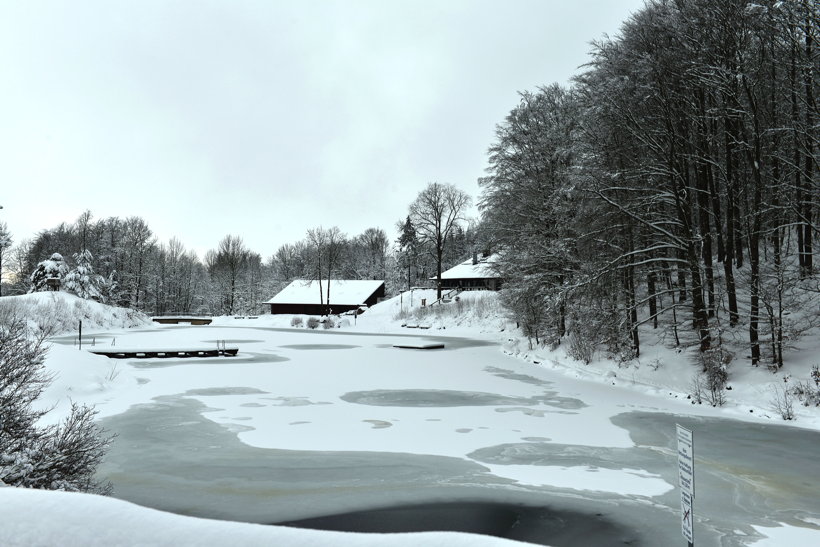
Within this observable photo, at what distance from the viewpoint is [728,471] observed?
27.2 feet

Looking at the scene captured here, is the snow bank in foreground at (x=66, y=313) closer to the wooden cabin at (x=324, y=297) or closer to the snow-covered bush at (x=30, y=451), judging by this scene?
the wooden cabin at (x=324, y=297)

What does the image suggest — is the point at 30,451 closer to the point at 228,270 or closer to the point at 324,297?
the point at 324,297

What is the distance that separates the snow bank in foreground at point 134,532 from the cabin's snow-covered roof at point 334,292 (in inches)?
2599

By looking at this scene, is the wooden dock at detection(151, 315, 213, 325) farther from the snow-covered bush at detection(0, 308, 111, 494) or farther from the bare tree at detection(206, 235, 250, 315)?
the snow-covered bush at detection(0, 308, 111, 494)

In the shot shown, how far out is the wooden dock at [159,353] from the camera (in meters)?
24.7

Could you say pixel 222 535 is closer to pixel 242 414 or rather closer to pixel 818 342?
pixel 242 414

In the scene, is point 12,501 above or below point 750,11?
below

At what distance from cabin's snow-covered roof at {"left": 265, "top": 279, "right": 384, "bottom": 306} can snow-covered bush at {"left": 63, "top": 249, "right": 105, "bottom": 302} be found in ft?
74.1

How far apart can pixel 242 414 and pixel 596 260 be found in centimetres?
1408

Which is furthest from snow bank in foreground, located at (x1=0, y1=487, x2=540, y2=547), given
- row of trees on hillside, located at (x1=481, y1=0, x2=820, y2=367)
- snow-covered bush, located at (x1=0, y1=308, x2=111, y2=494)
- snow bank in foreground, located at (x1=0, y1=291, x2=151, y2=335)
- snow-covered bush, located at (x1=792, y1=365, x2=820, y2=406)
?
snow bank in foreground, located at (x1=0, y1=291, x2=151, y2=335)

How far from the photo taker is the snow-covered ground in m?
2.53

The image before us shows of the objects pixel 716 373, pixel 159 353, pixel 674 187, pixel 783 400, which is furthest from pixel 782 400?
pixel 159 353

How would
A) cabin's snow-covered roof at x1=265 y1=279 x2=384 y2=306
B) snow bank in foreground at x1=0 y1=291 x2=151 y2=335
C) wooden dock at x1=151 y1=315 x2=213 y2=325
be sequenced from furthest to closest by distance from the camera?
1. cabin's snow-covered roof at x1=265 y1=279 x2=384 y2=306
2. wooden dock at x1=151 y1=315 x2=213 y2=325
3. snow bank in foreground at x1=0 y1=291 x2=151 y2=335

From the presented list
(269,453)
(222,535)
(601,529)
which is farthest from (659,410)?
(222,535)
